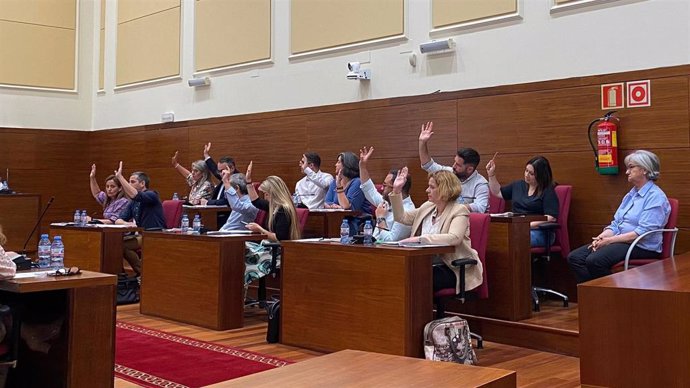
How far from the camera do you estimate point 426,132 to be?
5.77 m

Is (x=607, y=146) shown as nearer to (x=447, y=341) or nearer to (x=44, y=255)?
(x=447, y=341)

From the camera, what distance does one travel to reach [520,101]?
559cm

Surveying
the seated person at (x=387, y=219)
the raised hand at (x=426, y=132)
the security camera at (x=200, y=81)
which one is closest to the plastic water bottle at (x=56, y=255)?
the seated person at (x=387, y=219)

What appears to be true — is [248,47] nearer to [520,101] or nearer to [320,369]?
[520,101]

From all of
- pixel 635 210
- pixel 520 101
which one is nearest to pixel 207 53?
pixel 520 101

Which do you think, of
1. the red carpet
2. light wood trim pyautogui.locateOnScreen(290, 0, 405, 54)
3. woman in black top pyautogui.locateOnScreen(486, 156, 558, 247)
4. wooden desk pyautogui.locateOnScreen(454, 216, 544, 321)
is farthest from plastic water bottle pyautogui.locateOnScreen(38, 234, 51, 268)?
light wood trim pyautogui.locateOnScreen(290, 0, 405, 54)

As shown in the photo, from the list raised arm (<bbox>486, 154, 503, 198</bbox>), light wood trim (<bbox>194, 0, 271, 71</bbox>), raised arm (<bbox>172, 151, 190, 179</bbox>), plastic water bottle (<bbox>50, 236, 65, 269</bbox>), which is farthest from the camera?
raised arm (<bbox>172, 151, 190, 179</bbox>)

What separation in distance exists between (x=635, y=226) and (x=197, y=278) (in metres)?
2.91

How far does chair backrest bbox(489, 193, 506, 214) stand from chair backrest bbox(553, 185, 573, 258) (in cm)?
46

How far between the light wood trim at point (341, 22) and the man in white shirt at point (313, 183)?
1191 mm

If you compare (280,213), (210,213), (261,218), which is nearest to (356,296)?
(280,213)

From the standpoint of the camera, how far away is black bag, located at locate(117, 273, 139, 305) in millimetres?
5961

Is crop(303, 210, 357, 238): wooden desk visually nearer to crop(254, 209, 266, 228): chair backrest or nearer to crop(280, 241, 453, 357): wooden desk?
crop(254, 209, 266, 228): chair backrest

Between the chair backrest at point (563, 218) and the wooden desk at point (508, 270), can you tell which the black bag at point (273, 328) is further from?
the chair backrest at point (563, 218)
